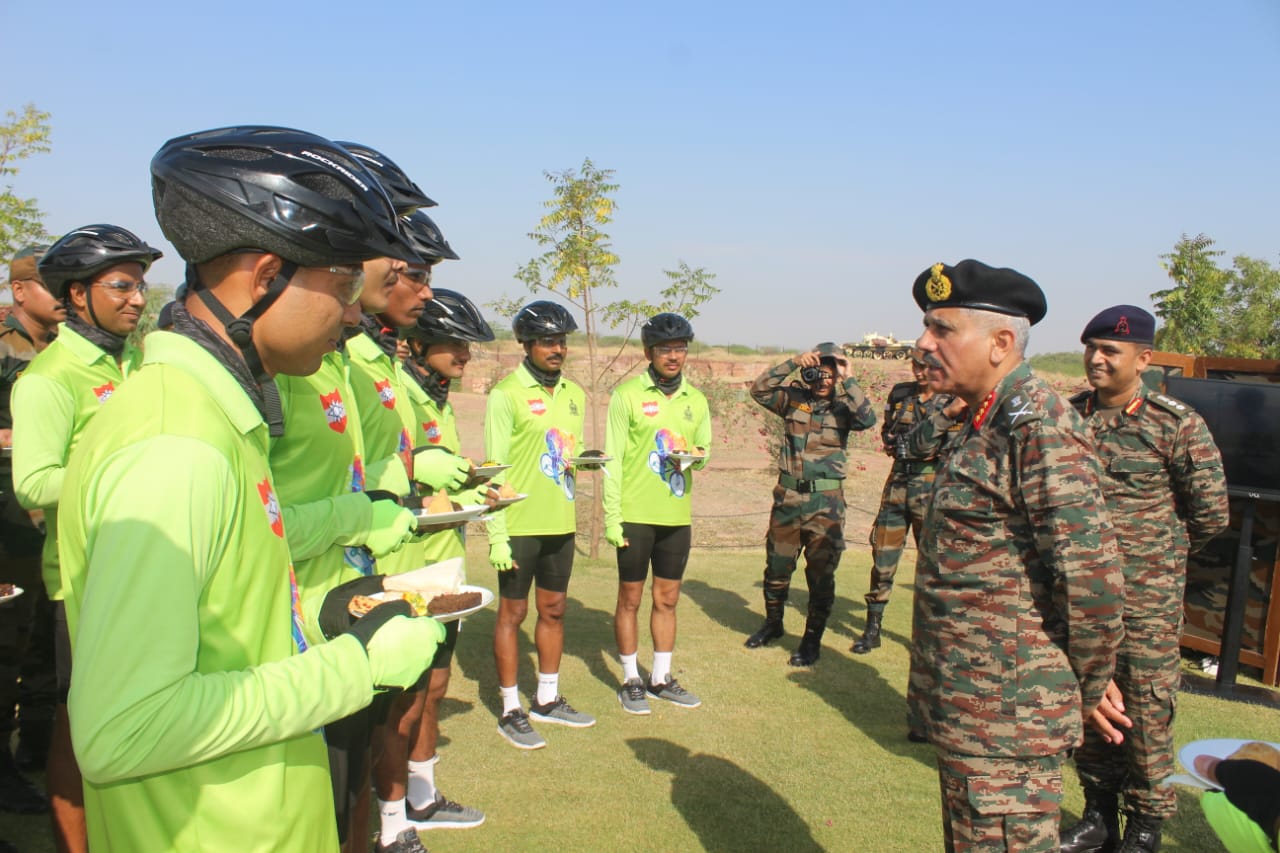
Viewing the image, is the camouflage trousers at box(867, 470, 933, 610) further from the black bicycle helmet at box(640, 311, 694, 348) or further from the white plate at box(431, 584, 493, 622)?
the white plate at box(431, 584, 493, 622)

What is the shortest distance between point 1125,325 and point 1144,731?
199 cm

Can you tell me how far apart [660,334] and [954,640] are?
12.6 feet

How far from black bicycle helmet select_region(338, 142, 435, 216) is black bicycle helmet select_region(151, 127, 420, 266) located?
1338 mm

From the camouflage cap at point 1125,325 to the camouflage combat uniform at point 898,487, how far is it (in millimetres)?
2517

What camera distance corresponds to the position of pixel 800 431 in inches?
281

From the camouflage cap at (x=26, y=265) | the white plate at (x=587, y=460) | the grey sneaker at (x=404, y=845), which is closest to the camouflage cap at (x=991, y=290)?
the white plate at (x=587, y=460)

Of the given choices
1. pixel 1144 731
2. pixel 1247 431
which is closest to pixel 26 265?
pixel 1144 731

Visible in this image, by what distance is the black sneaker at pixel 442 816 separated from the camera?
4195 mm

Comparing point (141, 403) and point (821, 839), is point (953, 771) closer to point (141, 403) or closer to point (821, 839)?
point (821, 839)

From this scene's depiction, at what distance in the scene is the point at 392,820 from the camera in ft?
12.5

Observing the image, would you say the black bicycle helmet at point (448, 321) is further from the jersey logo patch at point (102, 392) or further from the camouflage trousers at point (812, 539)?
the camouflage trousers at point (812, 539)

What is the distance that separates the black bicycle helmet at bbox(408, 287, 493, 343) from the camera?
4.50 m

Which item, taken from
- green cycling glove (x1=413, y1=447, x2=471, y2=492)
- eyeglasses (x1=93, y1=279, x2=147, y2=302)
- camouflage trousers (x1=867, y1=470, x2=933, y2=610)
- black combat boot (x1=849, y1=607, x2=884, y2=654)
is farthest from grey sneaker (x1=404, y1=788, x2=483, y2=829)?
camouflage trousers (x1=867, y1=470, x2=933, y2=610)

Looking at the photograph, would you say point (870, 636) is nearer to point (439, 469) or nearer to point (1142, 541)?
point (1142, 541)
